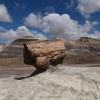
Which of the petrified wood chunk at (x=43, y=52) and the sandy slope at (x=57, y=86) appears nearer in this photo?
the sandy slope at (x=57, y=86)

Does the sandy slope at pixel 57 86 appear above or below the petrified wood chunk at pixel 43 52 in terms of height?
below

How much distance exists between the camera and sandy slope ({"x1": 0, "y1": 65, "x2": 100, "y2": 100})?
13025mm

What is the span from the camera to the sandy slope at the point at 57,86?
13.0m

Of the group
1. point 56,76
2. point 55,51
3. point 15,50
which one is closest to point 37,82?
point 56,76

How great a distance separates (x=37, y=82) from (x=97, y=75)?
3071 mm

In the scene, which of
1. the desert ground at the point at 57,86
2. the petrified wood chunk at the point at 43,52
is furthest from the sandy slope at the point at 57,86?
the petrified wood chunk at the point at 43,52

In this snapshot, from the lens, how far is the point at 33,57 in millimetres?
16062

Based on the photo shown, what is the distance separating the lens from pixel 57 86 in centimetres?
1403

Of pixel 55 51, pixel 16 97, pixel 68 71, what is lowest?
pixel 16 97

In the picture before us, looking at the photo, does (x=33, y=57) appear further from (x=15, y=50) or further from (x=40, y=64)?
(x=15, y=50)

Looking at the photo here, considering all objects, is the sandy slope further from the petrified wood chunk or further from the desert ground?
the petrified wood chunk

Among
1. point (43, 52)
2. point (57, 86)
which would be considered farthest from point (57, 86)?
point (43, 52)

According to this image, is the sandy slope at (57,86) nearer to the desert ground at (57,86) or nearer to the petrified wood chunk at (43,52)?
the desert ground at (57,86)

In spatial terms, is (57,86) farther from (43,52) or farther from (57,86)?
(43,52)
